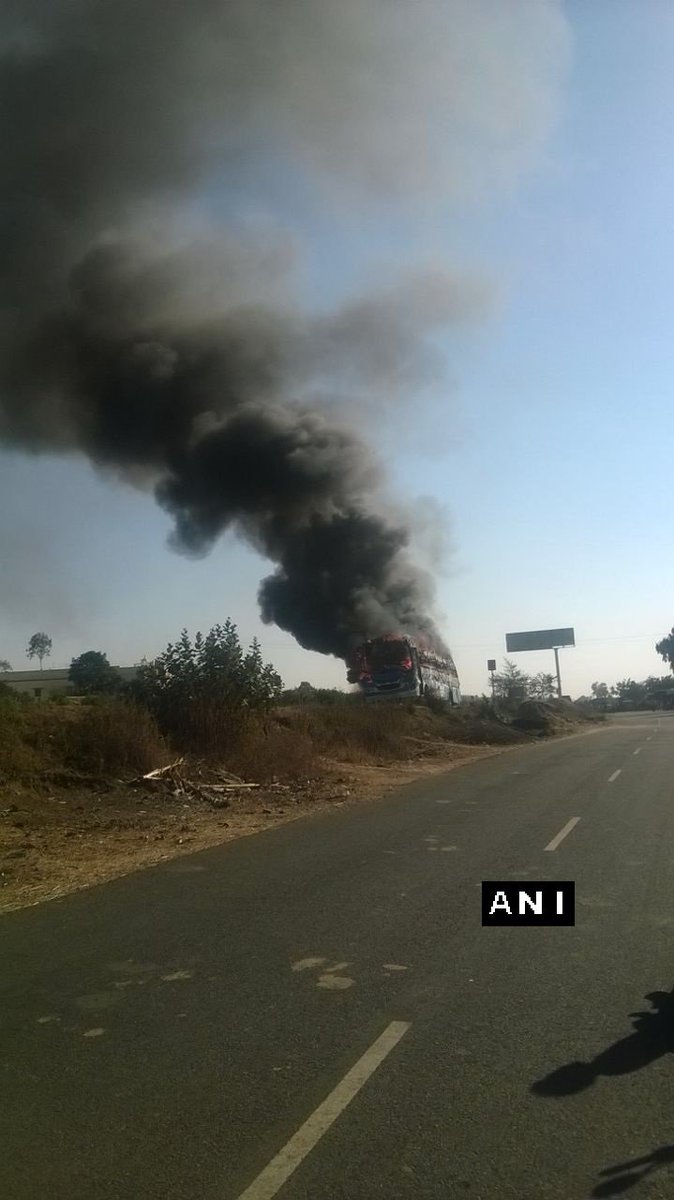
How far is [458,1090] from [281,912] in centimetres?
322

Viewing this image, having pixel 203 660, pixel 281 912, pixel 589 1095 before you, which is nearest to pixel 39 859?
pixel 281 912

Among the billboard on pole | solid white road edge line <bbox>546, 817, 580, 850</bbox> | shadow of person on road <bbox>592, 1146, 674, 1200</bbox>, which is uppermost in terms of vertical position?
the billboard on pole

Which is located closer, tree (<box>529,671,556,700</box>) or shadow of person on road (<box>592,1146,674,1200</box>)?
shadow of person on road (<box>592,1146,674,1200</box>)

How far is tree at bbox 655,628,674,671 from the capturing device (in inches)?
4914

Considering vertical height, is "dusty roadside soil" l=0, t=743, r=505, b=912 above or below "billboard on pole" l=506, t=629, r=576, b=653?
below

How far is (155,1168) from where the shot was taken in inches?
126

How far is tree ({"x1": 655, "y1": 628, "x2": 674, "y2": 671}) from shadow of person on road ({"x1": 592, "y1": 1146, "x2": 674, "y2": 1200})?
127 meters

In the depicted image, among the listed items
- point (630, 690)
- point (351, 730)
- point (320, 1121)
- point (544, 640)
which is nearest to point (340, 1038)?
point (320, 1121)

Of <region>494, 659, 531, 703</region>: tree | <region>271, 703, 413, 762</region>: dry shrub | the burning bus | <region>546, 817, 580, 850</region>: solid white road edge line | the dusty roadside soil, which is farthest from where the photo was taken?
<region>494, 659, 531, 703</region>: tree

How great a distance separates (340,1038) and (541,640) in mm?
82672

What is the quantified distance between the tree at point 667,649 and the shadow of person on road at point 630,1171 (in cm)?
12731

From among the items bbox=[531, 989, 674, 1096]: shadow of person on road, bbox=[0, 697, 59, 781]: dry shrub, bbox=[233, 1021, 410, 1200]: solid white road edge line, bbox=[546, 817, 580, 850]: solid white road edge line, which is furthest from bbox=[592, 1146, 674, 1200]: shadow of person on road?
bbox=[0, 697, 59, 781]: dry shrub

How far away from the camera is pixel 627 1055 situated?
4098 mm

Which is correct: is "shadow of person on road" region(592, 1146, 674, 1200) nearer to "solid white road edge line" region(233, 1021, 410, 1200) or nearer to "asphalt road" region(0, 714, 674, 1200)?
"asphalt road" region(0, 714, 674, 1200)
